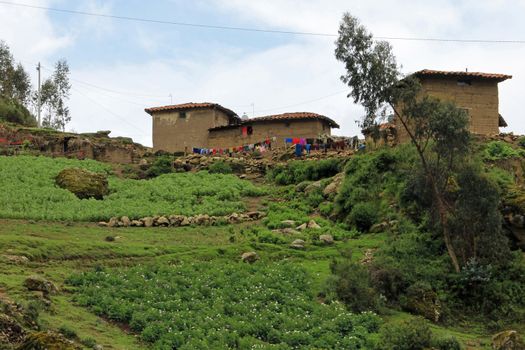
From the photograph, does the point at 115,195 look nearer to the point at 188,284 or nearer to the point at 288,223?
the point at 288,223

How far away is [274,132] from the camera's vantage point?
60.2 meters

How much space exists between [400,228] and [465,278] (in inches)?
260

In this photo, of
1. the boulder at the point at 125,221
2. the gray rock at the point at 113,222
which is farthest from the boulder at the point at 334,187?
the gray rock at the point at 113,222

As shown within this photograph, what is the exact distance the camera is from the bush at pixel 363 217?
3712 cm

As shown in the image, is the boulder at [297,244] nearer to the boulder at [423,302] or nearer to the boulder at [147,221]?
the boulder at [423,302]

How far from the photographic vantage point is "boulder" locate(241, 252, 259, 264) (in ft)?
102

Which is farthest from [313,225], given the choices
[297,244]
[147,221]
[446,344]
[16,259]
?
[446,344]

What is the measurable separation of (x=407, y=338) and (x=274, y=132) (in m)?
40.4

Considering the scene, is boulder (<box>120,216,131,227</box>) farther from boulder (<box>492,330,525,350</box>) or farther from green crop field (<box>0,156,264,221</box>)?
boulder (<box>492,330,525,350</box>)

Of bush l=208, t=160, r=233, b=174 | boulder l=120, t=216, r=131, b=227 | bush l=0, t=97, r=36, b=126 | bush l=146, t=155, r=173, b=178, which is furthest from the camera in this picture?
bush l=0, t=97, r=36, b=126

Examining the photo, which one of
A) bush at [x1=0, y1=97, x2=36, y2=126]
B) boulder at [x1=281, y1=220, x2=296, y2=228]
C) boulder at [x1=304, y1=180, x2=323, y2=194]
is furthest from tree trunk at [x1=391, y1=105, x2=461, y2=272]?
bush at [x1=0, y1=97, x2=36, y2=126]

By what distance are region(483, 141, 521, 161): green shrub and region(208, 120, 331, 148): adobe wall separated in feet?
65.2

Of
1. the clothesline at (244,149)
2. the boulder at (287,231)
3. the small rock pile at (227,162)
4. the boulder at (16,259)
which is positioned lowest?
the boulder at (16,259)

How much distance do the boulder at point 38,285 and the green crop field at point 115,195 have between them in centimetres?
1484
